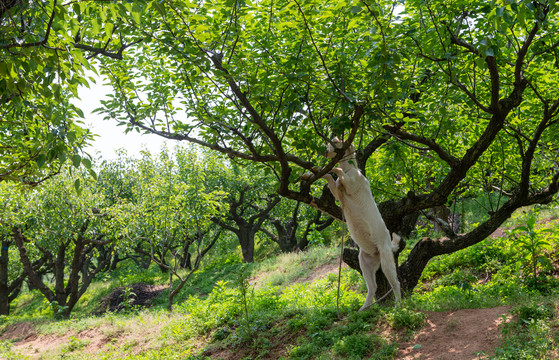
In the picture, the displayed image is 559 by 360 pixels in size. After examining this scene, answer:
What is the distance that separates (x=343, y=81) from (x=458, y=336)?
3936mm

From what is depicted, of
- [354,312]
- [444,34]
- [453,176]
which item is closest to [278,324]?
[354,312]

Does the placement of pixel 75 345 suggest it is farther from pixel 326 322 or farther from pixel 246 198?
pixel 246 198

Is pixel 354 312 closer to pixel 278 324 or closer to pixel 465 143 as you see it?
pixel 278 324

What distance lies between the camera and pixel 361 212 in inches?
271

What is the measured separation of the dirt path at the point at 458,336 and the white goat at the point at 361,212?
99 cm

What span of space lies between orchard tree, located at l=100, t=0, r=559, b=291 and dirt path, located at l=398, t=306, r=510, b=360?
165cm

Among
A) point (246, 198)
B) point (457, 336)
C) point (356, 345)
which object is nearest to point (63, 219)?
point (246, 198)

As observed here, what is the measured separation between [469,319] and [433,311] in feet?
2.49

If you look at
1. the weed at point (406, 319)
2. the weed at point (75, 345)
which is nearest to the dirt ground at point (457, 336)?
the weed at point (406, 319)

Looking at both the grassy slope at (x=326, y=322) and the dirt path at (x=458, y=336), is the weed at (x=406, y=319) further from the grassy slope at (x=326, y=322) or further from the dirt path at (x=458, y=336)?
the dirt path at (x=458, y=336)

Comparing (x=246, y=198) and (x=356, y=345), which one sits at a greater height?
(x=246, y=198)

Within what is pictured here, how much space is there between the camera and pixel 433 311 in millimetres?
7051

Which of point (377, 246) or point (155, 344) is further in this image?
point (155, 344)

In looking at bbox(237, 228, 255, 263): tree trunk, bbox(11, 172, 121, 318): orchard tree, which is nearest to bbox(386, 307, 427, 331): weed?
bbox(11, 172, 121, 318): orchard tree
